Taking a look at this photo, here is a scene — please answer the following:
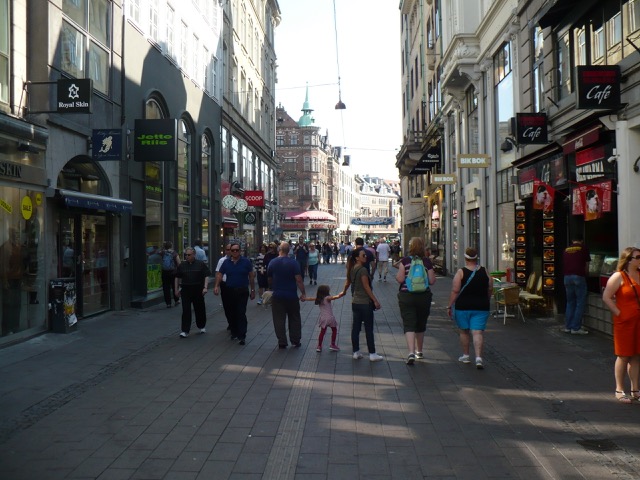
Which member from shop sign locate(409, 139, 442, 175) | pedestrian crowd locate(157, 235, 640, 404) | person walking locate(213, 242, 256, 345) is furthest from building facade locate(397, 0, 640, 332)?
person walking locate(213, 242, 256, 345)

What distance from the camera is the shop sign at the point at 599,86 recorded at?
36.2ft

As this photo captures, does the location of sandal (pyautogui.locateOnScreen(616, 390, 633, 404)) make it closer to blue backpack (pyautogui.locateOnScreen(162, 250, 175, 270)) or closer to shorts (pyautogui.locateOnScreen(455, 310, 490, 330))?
shorts (pyautogui.locateOnScreen(455, 310, 490, 330))

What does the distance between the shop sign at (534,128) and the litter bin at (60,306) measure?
9787 mm

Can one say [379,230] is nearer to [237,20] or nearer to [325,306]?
[237,20]

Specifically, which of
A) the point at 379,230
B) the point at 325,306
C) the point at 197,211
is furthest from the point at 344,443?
the point at 379,230

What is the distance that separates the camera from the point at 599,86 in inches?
436

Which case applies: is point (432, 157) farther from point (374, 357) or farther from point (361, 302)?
point (374, 357)

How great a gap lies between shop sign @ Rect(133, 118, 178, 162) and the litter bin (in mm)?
5359

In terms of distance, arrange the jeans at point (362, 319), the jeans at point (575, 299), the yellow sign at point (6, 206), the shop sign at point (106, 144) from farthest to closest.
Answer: the shop sign at point (106, 144) → the jeans at point (575, 299) → the yellow sign at point (6, 206) → the jeans at point (362, 319)

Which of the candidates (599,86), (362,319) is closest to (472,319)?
(362,319)

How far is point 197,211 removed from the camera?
993 inches

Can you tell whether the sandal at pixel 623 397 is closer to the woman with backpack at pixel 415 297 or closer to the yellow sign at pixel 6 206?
the woman with backpack at pixel 415 297

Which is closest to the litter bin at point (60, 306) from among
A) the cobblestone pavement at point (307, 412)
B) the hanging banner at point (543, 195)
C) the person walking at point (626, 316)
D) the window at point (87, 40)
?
the cobblestone pavement at point (307, 412)

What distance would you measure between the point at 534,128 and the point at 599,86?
382 centimetres
